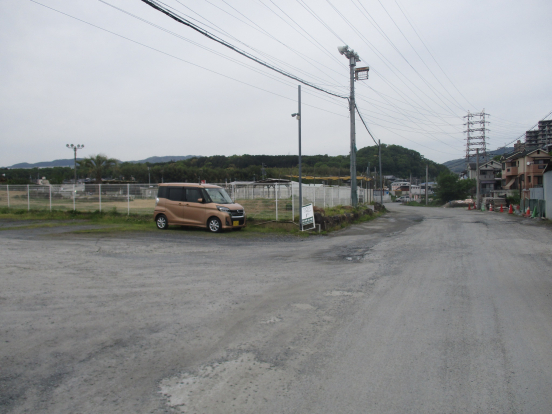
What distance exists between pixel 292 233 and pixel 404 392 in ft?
42.1

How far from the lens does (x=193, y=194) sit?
52.1 feet

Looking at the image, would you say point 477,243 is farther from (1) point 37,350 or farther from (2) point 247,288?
(1) point 37,350

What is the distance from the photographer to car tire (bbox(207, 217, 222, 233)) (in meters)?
15.4

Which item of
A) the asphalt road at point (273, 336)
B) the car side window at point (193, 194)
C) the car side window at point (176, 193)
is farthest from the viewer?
the car side window at point (176, 193)

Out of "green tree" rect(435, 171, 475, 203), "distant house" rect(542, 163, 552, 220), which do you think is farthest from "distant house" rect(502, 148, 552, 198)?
"distant house" rect(542, 163, 552, 220)

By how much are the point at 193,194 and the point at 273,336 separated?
1193cm

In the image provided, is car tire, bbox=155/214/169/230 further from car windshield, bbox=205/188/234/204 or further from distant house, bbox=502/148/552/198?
distant house, bbox=502/148/552/198

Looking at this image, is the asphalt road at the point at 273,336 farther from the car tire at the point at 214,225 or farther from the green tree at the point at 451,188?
the green tree at the point at 451,188

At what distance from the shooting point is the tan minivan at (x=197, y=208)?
1544 centimetres

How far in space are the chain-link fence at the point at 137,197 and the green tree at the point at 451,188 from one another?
52.5 meters

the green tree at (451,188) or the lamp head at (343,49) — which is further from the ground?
the lamp head at (343,49)

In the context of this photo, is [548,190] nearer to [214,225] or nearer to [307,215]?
[307,215]

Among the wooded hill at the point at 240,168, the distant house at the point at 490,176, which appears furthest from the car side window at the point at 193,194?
the distant house at the point at 490,176

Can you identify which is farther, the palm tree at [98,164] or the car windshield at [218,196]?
the palm tree at [98,164]
